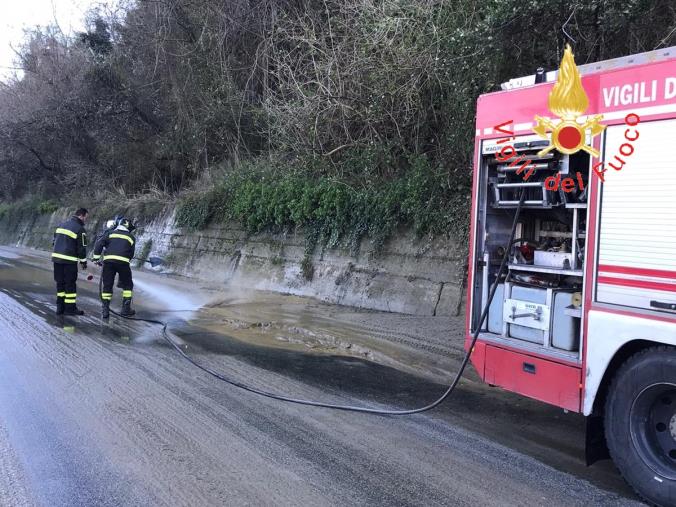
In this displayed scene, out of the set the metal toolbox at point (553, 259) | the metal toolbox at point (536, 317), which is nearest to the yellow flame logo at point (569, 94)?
the metal toolbox at point (553, 259)

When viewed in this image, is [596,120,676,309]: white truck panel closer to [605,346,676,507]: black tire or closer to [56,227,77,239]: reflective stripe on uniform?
[605,346,676,507]: black tire

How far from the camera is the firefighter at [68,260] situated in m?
10.1

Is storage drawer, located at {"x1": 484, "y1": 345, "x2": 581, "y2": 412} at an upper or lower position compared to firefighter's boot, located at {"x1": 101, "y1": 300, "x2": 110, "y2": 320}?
upper

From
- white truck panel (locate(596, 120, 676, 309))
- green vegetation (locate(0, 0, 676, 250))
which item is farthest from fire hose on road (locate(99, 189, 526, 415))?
green vegetation (locate(0, 0, 676, 250))

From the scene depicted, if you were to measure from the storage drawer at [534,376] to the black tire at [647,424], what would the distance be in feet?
1.14

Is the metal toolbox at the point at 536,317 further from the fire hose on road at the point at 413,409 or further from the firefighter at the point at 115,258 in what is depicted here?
the firefighter at the point at 115,258

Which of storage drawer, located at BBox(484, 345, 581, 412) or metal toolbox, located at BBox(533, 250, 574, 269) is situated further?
metal toolbox, located at BBox(533, 250, 574, 269)

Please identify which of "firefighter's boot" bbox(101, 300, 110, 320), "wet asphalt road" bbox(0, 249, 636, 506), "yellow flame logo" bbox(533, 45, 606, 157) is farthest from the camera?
"firefighter's boot" bbox(101, 300, 110, 320)

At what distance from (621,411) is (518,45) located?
643 cm

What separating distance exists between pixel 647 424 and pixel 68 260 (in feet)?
30.9

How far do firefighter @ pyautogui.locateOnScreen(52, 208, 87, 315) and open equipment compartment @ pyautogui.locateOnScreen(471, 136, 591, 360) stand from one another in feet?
25.0

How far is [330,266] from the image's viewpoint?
1221 centimetres

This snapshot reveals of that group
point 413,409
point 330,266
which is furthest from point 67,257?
point 413,409

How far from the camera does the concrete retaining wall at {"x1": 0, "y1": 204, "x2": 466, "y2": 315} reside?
9922 millimetres
